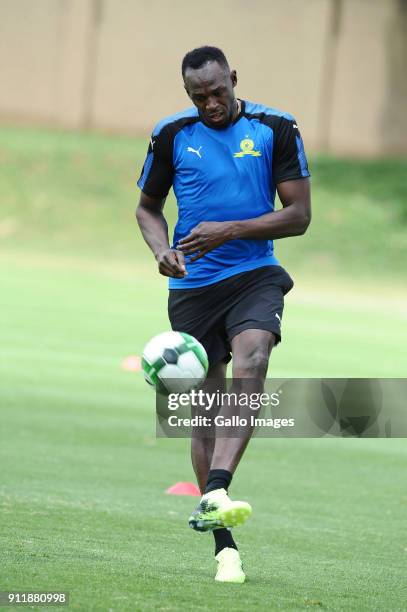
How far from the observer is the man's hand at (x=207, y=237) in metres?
6.82

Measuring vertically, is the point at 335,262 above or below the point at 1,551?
below

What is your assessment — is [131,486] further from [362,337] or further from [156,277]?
[156,277]

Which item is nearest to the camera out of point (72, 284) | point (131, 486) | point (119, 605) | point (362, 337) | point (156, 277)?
point (119, 605)

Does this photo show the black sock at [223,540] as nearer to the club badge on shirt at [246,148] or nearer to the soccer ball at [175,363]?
the soccer ball at [175,363]

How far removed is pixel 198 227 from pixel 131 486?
11.9ft

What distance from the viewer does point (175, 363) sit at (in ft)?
21.6

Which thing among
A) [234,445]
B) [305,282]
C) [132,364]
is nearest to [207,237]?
[234,445]

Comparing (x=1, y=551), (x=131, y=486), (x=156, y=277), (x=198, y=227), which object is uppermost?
(x=198, y=227)

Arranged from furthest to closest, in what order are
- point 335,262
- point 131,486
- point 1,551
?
point 335,262
point 131,486
point 1,551

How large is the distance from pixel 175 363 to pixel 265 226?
2.91ft

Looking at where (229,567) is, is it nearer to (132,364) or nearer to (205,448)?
(205,448)

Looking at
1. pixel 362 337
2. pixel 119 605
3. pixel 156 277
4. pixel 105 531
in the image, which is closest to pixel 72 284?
pixel 156 277

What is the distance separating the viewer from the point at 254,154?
277 inches

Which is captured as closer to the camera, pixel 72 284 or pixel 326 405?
pixel 326 405
